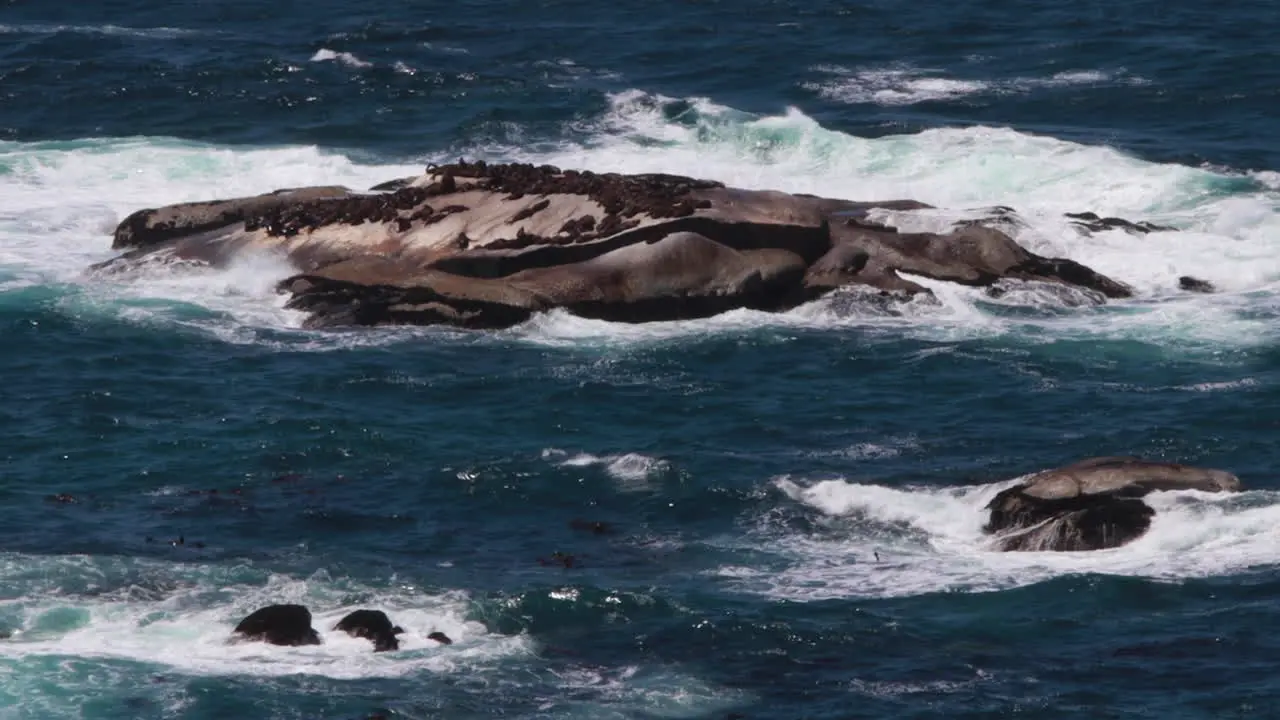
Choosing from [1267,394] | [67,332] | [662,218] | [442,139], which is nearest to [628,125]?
[442,139]

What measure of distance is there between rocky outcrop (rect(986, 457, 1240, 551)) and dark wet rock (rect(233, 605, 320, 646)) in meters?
11.7

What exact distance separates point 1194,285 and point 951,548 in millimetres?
16952

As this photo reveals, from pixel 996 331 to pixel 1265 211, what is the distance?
11725 mm

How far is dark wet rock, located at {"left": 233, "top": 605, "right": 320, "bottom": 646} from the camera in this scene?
33938 mm

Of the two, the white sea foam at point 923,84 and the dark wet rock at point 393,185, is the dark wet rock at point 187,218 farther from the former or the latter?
the white sea foam at point 923,84

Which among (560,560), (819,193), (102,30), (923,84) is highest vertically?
(102,30)

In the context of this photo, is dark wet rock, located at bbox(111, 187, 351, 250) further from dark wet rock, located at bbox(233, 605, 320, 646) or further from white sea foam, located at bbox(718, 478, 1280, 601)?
dark wet rock, located at bbox(233, 605, 320, 646)

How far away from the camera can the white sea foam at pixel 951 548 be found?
3662 centimetres

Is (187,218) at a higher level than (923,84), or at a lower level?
lower

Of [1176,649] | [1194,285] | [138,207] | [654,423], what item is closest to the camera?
[1176,649]

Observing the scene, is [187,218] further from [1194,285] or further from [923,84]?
[923,84]

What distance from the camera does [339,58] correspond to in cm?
7825

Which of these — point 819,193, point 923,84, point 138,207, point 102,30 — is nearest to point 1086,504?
point 819,193

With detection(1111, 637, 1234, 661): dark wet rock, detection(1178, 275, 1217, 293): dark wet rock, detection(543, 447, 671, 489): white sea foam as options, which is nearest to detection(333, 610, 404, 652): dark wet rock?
detection(543, 447, 671, 489): white sea foam
